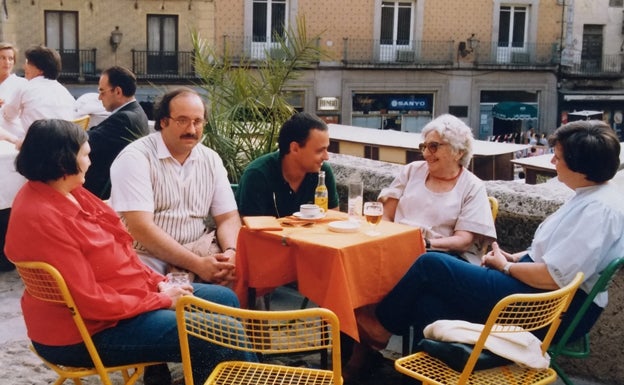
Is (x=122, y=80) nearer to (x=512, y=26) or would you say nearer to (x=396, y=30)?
(x=396, y=30)

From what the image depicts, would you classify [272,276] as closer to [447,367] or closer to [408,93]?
[447,367]

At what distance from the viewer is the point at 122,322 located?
323cm

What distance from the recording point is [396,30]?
3253cm

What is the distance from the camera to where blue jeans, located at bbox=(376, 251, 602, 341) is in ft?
12.0

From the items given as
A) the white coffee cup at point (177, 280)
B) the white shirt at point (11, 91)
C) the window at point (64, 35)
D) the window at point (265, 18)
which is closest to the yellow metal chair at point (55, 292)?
the white coffee cup at point (177, 280)

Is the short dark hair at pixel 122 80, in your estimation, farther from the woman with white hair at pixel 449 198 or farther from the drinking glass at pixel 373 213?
the drinking glass at pixel 373 213

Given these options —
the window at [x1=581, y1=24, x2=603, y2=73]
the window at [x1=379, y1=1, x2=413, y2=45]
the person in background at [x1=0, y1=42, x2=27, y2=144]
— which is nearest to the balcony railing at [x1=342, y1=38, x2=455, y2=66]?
the window at [x1=379, y1=1, x2=413, y2=45]

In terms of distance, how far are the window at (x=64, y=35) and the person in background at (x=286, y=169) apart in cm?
2528

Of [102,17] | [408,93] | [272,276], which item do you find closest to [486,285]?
[272,276]

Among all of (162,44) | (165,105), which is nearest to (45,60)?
(165,105)

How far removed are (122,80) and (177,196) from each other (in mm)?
2214

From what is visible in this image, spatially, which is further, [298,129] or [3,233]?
[3,233]

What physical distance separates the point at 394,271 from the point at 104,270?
1346 mm

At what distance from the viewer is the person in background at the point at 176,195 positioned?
4.08 metres
